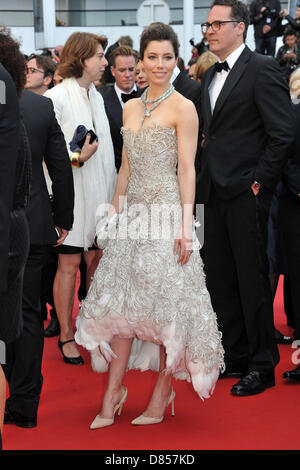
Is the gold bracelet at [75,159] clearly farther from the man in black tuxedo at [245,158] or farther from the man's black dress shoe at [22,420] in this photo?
the man's black dress shoe at [22,420]

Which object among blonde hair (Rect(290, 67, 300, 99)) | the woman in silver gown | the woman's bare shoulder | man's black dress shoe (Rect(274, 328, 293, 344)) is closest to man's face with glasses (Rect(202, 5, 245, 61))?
blonde hair (Rect(290, 67, 300, 99))

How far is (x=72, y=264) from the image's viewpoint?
393cm

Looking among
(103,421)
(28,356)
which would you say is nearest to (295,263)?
(103,421)

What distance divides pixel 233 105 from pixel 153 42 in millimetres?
677

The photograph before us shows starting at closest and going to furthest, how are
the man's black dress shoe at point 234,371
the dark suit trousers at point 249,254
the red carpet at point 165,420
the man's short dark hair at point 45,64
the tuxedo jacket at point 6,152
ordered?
the tuxedo jacket at point 6,152, the red carpet at point 165,420, the dark suit trousers at point 249,254, the man's black dress shoe at point 234,371, the man's short dark hair at point 45,64

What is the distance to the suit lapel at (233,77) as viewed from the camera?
336cm

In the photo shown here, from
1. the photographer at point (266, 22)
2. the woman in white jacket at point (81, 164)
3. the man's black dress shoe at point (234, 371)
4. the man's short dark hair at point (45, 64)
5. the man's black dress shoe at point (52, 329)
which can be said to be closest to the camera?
the man's black dress shoe at point (234, 371)

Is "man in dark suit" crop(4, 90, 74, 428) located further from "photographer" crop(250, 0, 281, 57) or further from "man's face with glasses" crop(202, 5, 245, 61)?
"photographer" crop(250, 0, 281, 57)

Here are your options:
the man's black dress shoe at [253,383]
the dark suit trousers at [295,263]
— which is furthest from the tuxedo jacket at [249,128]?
the man's black dress shoe at [253,383]

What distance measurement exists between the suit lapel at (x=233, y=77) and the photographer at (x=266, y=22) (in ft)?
27.2

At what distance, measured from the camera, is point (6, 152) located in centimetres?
201

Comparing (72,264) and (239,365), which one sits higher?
(72,264)
